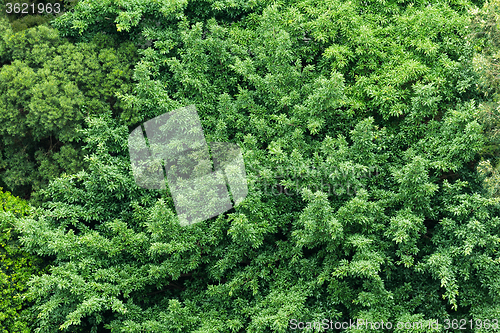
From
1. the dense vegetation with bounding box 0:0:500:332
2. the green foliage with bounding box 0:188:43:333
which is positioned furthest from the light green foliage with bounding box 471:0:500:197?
the green foliage with bounding box 0:188:43:333

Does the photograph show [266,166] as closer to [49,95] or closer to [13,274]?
[49,95]

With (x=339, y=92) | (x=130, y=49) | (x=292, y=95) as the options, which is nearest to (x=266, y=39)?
(x=292, y=95)

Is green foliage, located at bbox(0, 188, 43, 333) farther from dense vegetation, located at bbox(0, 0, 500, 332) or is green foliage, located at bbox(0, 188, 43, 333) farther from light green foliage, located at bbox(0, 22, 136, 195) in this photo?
light green foliage, located at bbox(0, 22, 136, 195)

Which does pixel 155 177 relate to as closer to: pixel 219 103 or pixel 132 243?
pixel 132 243

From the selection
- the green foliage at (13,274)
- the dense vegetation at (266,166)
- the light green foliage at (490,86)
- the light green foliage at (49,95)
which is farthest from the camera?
the light green foliage at (49,95)

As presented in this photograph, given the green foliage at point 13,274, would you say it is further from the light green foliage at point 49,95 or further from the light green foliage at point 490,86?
the light green foliage at point 490,86

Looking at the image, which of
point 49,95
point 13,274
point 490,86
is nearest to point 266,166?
point 490,86

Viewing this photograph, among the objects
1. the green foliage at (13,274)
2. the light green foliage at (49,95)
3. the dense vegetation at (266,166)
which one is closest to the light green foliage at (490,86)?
the dense vegetation at (266,166)
